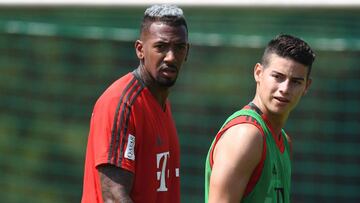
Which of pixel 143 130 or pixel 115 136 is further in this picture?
pixel 143 130

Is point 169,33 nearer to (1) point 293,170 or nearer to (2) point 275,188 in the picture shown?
(2) point 275,188

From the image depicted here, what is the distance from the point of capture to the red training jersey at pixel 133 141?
13.9ft

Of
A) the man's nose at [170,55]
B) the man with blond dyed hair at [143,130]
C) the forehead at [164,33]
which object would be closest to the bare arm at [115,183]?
the man with blond dyed hair at [143,130]

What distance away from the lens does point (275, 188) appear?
4.24 m

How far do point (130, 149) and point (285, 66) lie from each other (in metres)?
0.81

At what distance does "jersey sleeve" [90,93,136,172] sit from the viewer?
423 cm

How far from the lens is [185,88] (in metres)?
8.05

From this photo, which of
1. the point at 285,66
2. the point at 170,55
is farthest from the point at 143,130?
the point at 285,66

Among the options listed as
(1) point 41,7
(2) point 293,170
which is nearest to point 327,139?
(2) point 293,170

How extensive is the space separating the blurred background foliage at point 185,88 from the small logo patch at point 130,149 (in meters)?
3.36

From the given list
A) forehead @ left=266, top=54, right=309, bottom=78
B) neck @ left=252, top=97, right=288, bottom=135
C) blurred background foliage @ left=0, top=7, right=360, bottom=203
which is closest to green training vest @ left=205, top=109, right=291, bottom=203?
neck @ left=252, top=97, right=288, bottom=135

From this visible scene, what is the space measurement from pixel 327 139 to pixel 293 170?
380 mm

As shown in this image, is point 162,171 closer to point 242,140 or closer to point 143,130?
point 143,130

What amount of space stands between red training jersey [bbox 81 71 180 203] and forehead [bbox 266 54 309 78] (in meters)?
0.60
